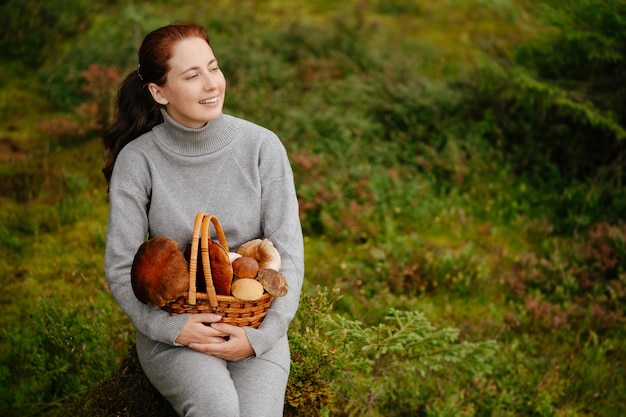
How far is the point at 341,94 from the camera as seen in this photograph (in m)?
6.89

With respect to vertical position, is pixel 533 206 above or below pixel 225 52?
below

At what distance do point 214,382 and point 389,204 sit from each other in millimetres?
3555

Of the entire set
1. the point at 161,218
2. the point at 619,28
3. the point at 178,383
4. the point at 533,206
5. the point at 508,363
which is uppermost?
the point at 619,28

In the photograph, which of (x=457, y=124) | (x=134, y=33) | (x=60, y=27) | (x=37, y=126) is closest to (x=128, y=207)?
(x=37, y=126)

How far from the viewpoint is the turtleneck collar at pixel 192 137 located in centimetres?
284

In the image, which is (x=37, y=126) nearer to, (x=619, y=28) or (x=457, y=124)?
(x=457, y=124)

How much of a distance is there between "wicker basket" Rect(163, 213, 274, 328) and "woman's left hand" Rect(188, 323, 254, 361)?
0.11 ft

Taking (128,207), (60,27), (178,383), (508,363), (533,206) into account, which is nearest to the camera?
(178,383)

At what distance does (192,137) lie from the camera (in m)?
2.84

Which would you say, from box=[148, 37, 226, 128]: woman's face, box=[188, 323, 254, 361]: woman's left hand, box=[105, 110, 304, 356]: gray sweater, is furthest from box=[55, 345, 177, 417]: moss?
box=[148, 37, 226, 128]: woman's face

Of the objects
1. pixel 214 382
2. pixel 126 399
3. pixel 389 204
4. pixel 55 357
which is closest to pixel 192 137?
pixel 214 382

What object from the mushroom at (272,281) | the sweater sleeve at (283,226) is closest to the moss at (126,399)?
the sweater sleeve at (283,226)

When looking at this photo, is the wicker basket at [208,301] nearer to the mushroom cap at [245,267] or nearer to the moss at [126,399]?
the mushroom cap at [245,267]

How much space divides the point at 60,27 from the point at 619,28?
6.72m
